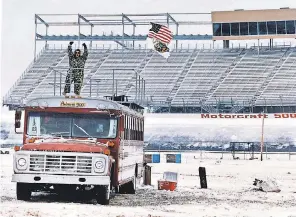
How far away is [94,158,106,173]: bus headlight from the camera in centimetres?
1409

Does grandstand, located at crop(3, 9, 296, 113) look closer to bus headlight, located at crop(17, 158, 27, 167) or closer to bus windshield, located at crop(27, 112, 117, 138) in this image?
bus windshield, located at crop(27, 112, 117, 138)

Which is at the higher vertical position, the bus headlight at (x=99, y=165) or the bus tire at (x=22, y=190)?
the bus headlight at (x=99, y=165)

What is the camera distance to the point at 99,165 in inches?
555

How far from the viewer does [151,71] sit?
73.8 metres

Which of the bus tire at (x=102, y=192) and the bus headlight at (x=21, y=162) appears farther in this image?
the bus tire at (x=102, y=192)

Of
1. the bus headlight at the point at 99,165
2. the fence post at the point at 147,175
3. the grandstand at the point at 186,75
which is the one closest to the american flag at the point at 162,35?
the grandstand at the point at 186,75

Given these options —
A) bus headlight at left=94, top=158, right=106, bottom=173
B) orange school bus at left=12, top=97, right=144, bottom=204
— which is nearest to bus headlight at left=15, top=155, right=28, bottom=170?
orange school bus at left=12, top=97, right=144, bottom=204

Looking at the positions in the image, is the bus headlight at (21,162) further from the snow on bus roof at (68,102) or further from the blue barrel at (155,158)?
the blue barrel at (155,158)

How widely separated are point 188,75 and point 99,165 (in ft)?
191

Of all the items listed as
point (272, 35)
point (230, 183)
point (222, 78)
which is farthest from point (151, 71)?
point (230, 183)

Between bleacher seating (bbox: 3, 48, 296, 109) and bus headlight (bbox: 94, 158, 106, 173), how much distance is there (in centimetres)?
4885

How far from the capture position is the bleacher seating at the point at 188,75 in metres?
67.2

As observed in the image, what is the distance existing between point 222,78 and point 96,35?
16.8m

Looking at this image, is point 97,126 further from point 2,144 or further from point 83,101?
point 2,144
